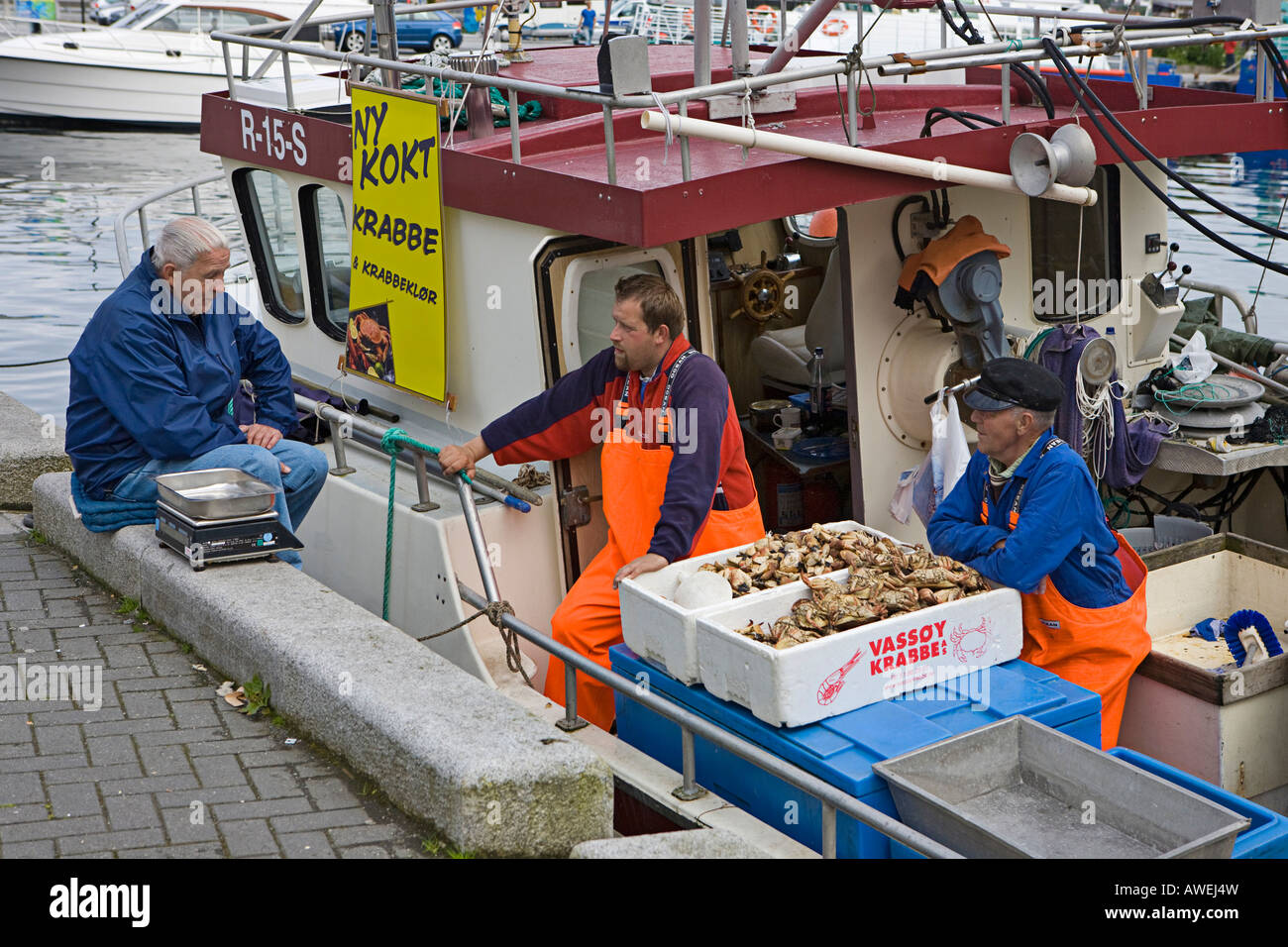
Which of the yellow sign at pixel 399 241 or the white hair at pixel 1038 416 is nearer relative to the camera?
the white hair at pixel 1038 416

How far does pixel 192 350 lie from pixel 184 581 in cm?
90

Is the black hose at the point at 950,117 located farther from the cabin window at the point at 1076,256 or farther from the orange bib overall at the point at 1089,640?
the orange bib overall at the point at 1089,640

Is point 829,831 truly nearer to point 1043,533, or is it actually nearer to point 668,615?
point 668,615

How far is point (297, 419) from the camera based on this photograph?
5988 millimetres

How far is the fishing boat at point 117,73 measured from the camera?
90.8 ft

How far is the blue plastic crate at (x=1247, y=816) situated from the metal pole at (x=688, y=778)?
1.27 metres

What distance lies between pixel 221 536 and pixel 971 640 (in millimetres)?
2646

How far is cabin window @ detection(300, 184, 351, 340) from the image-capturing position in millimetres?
6621

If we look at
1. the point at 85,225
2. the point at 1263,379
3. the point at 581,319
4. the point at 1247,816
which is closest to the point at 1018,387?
the point at 1247,816

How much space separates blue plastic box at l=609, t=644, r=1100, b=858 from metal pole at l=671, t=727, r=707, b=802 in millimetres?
151

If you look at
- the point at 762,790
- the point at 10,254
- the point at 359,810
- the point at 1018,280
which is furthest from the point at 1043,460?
the point at 10,254

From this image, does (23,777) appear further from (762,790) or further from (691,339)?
(691,339)

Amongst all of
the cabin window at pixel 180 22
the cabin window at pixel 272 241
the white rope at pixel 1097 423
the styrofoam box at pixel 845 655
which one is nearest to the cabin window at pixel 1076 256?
the white rope at pixel 1097 423

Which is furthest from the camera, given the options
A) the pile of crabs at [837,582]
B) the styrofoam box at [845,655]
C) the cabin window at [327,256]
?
the cabin window at [327,256]
